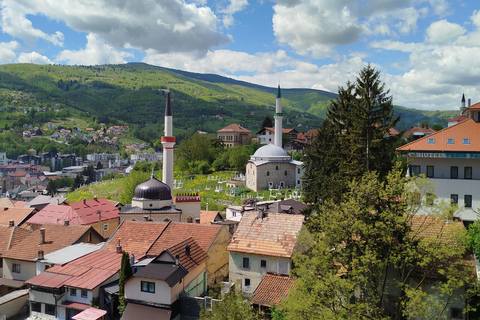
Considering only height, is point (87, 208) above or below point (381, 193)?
below

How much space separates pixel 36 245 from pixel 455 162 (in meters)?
34.0

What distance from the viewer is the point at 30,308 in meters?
25.2

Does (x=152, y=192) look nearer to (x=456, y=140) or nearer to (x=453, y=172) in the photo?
(x=453, y=172)

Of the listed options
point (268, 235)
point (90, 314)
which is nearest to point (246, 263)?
point (268, 235)

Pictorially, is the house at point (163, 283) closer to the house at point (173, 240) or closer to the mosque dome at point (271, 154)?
the house at point (173, 240)

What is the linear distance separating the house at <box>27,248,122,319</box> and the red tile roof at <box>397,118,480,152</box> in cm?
2338

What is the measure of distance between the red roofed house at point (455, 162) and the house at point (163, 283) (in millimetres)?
17651

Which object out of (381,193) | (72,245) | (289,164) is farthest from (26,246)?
(289,164)

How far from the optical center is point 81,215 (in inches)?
1720

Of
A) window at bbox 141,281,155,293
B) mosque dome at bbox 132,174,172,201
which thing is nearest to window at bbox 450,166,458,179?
window at bbox 141,281,155,293

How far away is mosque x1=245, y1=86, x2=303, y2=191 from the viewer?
6756 centimetres

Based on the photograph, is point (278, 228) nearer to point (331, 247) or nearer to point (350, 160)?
point (350, 160)

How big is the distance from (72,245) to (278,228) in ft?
57.2

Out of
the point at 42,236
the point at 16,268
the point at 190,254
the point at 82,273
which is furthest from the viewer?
the point at 42,236
